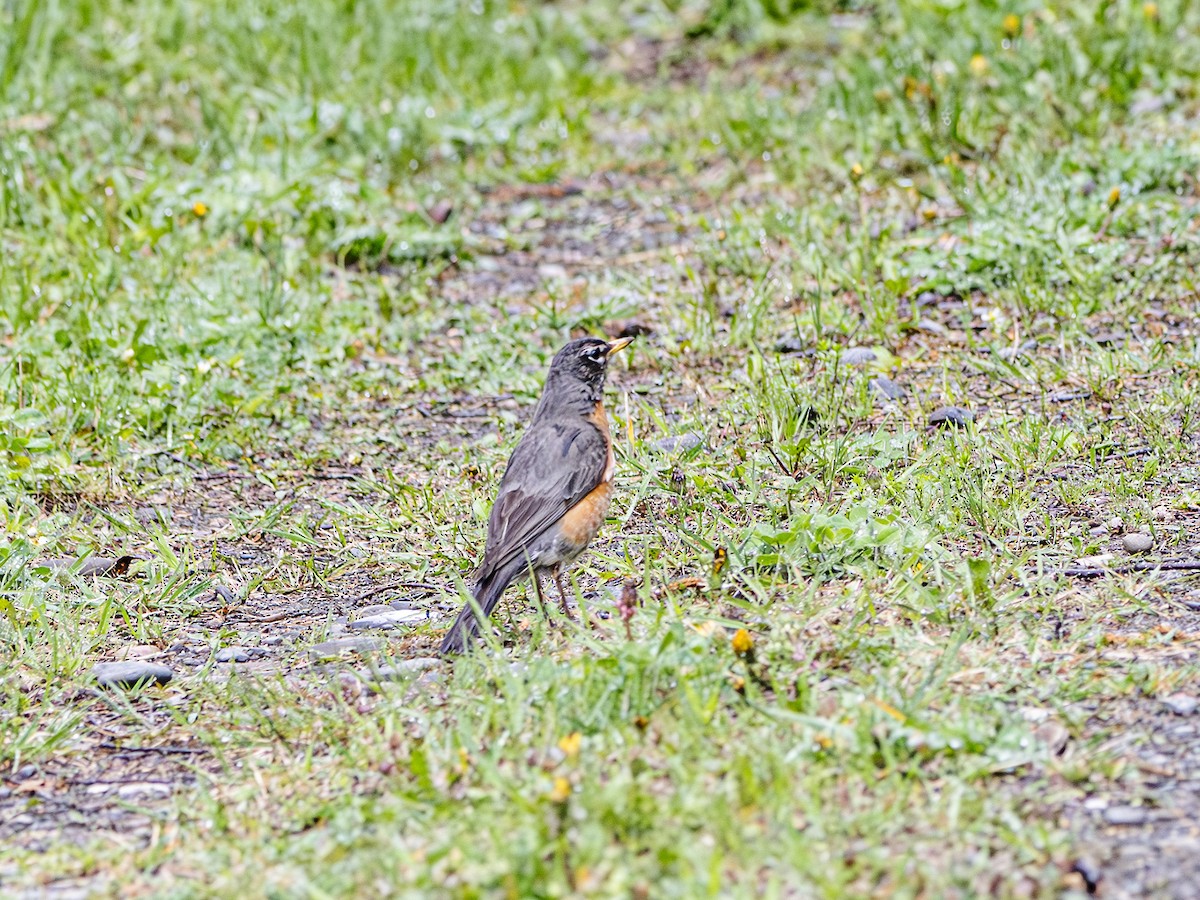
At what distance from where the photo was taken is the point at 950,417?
683 centimetres

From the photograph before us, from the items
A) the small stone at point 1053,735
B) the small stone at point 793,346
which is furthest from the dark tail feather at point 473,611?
the small stone at point 793,346

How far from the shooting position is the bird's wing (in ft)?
18.0

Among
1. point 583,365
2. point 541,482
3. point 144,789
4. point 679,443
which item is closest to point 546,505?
point 541,482

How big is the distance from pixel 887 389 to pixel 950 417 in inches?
16.6

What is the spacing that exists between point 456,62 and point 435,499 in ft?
18.7

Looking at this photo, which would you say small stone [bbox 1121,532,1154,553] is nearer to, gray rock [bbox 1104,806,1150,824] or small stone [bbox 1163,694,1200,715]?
small stone [bbox 1163,694,1200,715]

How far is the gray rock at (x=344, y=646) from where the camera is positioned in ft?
17.1

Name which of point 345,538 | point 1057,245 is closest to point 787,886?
point 345,538

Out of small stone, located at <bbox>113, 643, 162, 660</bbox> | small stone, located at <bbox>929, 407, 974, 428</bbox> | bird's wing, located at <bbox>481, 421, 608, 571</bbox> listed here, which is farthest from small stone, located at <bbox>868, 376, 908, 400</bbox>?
small stone, located at <bbox>113, 643, 162, 660</bbox>

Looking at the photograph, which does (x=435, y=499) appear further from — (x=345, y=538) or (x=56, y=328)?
(x=56, y=328)

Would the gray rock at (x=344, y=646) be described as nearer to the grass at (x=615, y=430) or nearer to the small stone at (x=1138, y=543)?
the grass at (x=615, y=430)

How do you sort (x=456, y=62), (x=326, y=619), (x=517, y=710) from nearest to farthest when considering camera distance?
(x=517, y=710)
(x=326, y=619)
(x=456, y=62)

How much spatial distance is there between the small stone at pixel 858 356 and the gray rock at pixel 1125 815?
387 cm

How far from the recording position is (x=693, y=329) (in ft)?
26.1
